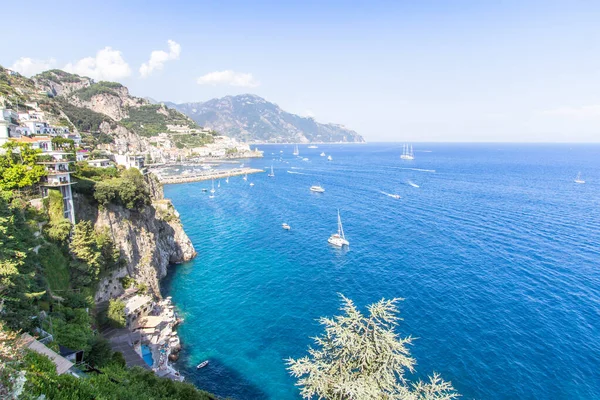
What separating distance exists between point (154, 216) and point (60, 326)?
29618mm

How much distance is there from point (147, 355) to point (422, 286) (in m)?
34.5

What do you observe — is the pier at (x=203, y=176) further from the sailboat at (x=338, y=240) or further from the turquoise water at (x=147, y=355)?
the turquoise water at (x=147, y=355)

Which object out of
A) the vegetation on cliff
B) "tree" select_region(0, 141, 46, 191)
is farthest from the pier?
the vegetation on cliff

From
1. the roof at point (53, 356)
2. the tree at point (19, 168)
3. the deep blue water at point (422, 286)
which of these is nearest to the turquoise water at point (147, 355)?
the deep blue water at point (422, 286)

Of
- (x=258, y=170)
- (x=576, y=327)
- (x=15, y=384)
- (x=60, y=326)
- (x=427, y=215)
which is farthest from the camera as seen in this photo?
(x=258, y=170)

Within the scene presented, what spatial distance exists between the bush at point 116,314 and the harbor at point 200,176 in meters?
93.2

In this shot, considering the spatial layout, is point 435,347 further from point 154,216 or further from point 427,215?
point 427,215

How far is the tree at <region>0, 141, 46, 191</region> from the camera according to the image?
2944 centimetres

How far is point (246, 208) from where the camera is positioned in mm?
89688

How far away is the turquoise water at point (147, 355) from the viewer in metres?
29.8

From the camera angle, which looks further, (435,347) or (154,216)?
(154,216)

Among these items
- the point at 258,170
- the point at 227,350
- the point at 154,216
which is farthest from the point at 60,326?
the point at 258,170

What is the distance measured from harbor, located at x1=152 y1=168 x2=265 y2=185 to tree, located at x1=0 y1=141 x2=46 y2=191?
89.1 meters

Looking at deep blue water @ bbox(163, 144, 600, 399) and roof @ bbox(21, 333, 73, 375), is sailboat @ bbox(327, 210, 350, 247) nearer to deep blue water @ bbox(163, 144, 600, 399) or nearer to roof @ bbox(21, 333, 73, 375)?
deep blue water @ bbox(163, 144, 600, 399)
